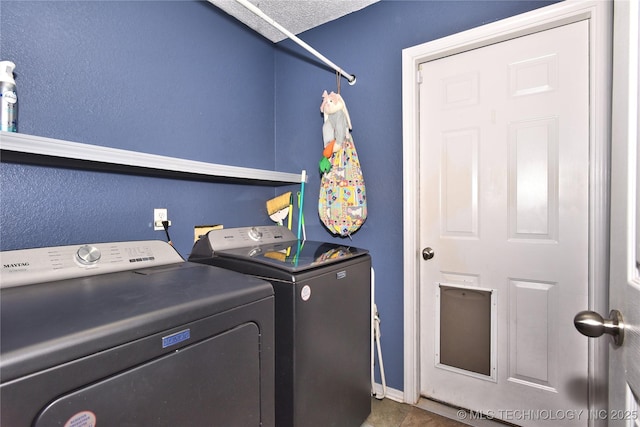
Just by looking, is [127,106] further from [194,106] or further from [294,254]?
[294,254]

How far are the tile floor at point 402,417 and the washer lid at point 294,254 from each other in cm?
101

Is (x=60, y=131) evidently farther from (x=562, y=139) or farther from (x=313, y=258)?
(x=562, y=139)

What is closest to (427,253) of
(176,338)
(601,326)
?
(601,326)

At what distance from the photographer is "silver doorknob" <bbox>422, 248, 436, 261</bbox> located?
197cm

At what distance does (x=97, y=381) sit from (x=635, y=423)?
1.12 m

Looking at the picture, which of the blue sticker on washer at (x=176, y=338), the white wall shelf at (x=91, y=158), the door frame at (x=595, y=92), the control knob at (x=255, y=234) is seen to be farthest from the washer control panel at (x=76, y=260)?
the door frame at (x=595, y=92)

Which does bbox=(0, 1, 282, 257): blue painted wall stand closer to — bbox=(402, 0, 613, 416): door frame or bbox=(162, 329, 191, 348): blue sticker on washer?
bbox=(162, 329, 191, 348): blue sticker on washer

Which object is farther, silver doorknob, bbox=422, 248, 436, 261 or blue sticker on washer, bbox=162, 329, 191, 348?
silver doorknob, bbox=422, 248, 436, 261

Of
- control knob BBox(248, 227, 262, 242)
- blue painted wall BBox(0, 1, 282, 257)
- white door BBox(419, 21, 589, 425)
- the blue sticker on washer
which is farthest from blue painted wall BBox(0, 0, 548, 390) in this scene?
the blue sticker on washer

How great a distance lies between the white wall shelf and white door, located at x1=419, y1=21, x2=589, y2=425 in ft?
4.19

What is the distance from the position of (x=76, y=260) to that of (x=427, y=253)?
6.02ft

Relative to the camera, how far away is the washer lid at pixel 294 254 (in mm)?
1374

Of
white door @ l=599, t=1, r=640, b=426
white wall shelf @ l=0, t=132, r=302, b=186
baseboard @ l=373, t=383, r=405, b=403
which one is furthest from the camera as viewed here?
baseboard @ l=373, t=383, r=405, b=403

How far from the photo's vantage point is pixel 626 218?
0.65m
